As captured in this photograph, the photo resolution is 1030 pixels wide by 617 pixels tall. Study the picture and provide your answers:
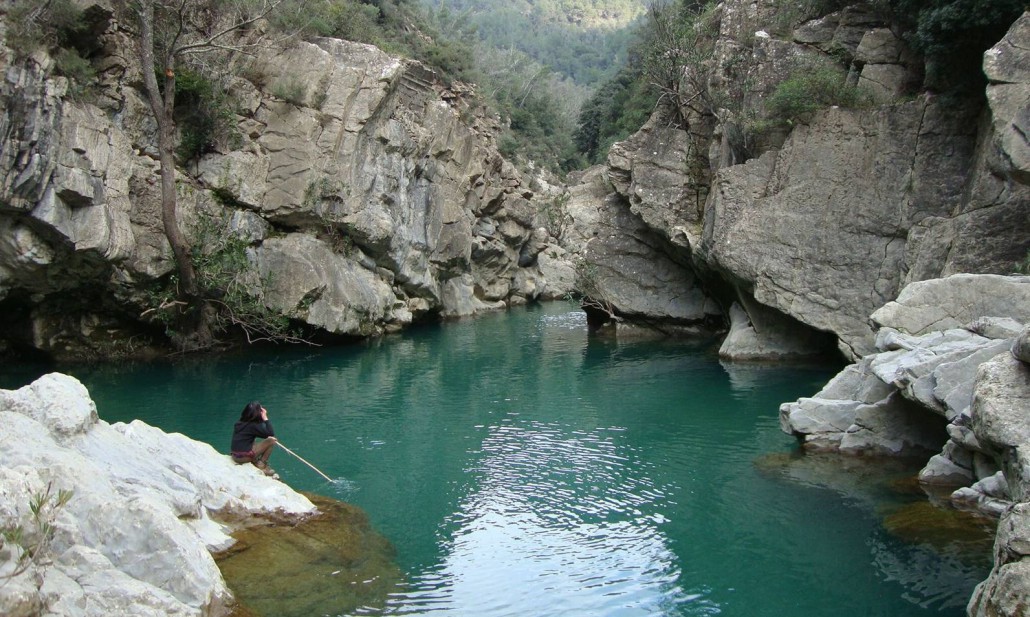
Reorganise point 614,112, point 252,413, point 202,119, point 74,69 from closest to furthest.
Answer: point 252,413 → point 74,69 → point 202,119 → point 614,112

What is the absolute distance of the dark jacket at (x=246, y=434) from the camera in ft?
39.8

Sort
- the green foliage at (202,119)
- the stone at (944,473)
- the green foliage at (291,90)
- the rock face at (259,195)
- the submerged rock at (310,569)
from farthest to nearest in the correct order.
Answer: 1. the green foliage at (291,90)
2. the green foliage at (202,119)
3. the rock face at (259,195)
4. the stone at (944,473)
5. the submerged rock at (310,569)

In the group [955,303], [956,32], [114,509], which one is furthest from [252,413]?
[956,32]

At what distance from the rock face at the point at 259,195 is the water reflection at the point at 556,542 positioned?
15016mm

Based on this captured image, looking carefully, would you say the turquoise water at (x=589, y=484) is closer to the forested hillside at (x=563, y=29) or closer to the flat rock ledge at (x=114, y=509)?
the flat rock ledge at (x=114, y=509)

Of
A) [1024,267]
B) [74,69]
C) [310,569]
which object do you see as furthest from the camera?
[74,69]

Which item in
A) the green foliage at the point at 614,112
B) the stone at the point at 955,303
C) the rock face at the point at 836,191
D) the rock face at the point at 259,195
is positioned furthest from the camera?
the green foliage at the point at 614,112

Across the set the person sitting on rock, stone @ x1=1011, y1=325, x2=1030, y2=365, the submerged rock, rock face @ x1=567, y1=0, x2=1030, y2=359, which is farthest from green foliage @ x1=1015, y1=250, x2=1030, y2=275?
the person sitting on rock

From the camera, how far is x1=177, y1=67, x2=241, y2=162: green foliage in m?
28.8

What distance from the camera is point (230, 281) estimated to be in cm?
2709

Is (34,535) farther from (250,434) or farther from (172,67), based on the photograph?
(172,67)

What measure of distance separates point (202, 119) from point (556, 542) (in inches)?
940

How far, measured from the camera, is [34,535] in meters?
6.56

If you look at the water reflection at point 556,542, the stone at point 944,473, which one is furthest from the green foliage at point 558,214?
the stone at point 944,473
